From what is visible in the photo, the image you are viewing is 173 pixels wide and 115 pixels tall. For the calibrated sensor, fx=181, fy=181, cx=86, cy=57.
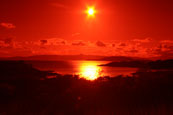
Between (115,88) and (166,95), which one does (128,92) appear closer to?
(115,88)

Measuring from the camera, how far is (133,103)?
10.0 meters

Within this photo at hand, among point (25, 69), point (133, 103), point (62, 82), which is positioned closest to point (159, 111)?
point (133, 103)

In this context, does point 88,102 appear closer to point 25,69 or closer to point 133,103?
point 133,103

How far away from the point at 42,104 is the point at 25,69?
4504cm

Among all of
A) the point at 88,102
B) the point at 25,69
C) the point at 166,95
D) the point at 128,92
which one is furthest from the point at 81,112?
the point at 25,69

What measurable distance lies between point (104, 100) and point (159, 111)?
10.8 feet

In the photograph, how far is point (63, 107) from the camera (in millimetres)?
8945

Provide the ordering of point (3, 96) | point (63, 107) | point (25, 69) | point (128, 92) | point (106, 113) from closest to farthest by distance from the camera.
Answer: point (106, 113)
point (63, 107)
point (128, 92)
point (3, 96)
point (25, 69)

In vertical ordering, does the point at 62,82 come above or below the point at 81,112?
above

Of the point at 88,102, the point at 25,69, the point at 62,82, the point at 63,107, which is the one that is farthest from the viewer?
the point at 25,69

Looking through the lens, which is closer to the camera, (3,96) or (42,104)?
(42,104)

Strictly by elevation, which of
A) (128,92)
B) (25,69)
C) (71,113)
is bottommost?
(71,113)

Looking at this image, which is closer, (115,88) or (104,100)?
(104,100)

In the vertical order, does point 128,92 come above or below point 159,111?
above
